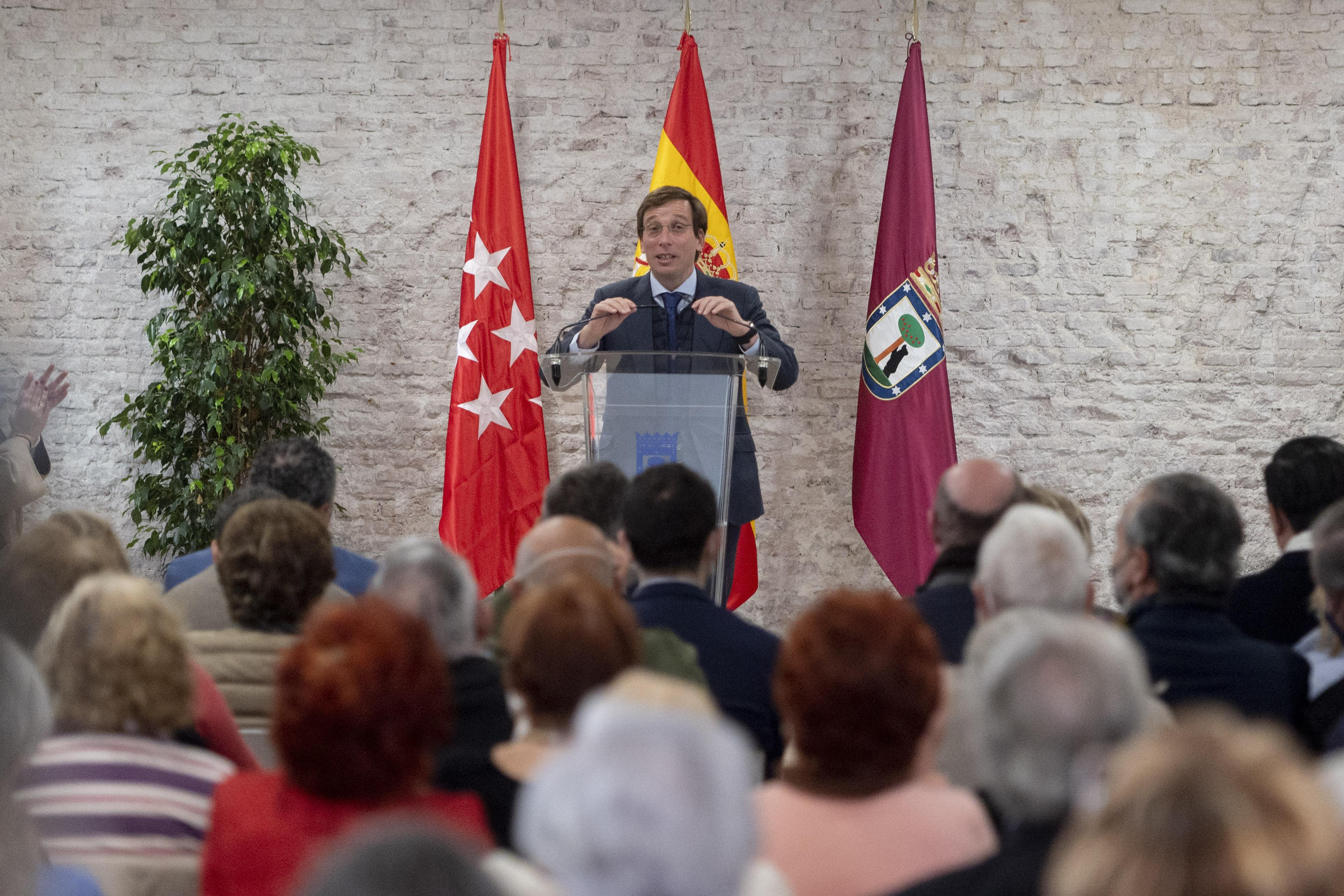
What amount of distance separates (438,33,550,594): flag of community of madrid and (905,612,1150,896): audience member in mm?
3688

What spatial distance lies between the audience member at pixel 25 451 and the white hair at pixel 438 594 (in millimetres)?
2550

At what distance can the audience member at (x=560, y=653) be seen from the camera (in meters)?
1.67

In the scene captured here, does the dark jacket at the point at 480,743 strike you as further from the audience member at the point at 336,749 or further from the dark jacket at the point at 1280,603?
the dark jacket at the point at 1280,603

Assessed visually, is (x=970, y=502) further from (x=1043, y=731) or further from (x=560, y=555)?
(x=1043, y=731)

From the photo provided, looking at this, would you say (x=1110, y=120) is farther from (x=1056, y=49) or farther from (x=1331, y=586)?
(x=1331, y=586)

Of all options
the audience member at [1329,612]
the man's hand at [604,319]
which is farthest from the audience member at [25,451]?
the audience member at [1329,612]

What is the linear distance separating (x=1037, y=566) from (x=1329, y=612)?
0.61 metres

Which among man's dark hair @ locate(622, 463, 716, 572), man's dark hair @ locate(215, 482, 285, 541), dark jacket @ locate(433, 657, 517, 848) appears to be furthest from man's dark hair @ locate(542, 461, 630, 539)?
dark jacket @ locate(433, 657, 517, 848)

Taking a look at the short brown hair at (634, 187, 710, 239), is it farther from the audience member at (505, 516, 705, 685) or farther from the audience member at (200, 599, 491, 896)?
the audience member at (200, 599, 491, 896)

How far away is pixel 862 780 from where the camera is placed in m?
1.54

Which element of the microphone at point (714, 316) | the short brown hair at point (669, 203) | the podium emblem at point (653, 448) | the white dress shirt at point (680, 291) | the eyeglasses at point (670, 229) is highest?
the short brown hair at point (669, 203)

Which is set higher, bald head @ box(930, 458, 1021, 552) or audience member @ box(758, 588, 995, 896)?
bald head @ box(930, 458, 1021, 552)

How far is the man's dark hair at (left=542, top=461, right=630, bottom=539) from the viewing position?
2924 mm

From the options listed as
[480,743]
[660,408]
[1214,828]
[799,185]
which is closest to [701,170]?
[799,185]
